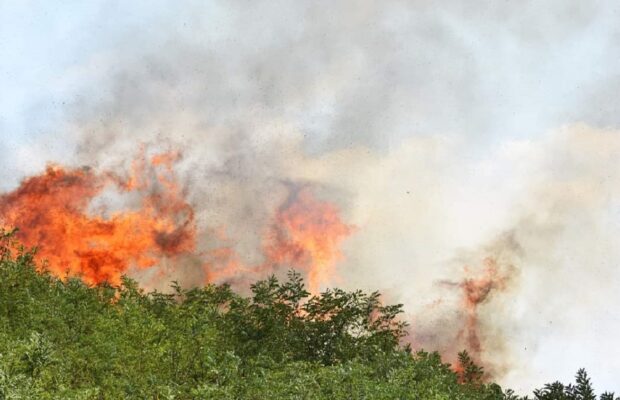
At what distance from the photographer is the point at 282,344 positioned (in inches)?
2453

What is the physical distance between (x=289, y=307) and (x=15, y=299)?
26452mm

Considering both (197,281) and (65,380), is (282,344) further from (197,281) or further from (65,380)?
(197,281)

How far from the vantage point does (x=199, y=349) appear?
164ft

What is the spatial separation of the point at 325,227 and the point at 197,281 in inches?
1434

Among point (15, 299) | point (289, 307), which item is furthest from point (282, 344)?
point (15, 299)

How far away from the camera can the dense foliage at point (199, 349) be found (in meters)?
38.6

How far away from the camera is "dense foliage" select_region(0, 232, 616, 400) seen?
127 ft

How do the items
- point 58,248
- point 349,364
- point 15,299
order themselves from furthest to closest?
point 58,248 → point 15,299 → point 349,364

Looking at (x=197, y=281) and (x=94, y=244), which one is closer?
(x=94, y=244)

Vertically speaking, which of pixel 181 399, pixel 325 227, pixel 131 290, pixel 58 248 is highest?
pixel 325 227

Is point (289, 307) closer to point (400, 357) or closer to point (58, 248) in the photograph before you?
point (400, 357)

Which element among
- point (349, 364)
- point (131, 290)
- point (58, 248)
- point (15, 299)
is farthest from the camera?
point (58, 248)

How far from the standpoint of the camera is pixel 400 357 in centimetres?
5450

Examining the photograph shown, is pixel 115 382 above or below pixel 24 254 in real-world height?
below
